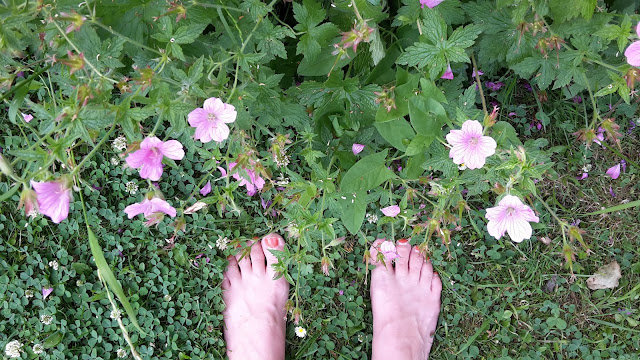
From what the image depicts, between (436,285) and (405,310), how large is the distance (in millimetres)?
159

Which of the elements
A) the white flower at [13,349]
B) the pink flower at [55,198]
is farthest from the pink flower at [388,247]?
the white flower at [13,349]

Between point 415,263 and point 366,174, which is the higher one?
point 366,174

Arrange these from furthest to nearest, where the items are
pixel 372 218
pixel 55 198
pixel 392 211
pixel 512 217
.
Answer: pixel 372 218 < pixel 392 211 < pixel 512 217 < pixel 55 198

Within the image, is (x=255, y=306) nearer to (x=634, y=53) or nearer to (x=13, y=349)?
(x=13, y=349)

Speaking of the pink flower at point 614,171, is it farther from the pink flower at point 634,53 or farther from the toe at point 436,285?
the pink flower at point 634,53

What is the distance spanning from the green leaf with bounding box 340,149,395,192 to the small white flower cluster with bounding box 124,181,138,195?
77 cm

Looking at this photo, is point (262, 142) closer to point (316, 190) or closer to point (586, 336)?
point (316, 190)

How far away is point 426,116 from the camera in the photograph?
4.06ft

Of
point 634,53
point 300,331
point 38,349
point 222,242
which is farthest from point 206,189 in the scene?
point 634,53

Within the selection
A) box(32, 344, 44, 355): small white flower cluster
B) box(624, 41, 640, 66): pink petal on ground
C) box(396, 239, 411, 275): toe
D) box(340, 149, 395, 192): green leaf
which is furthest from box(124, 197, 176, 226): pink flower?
box(396, 239, 411, 275): toe

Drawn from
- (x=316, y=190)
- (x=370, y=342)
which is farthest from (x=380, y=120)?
(x=370, y=342)

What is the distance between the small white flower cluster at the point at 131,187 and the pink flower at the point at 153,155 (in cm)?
77

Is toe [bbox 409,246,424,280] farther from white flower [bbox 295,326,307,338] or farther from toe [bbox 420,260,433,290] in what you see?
A: white flower [bbox 295,326,307,338]

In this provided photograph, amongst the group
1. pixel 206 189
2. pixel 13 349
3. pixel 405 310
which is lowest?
pixel 405 310
